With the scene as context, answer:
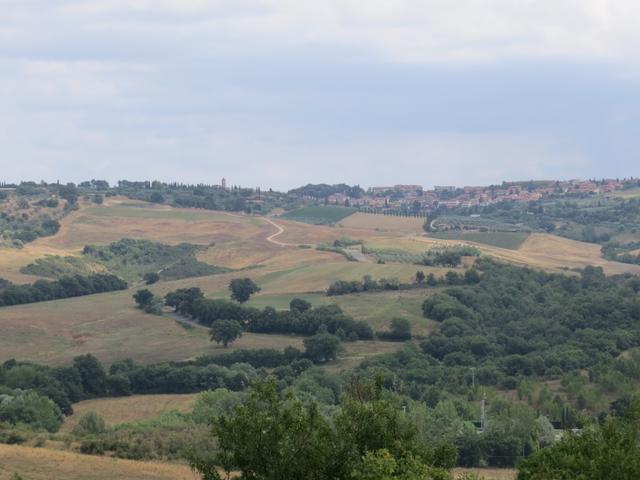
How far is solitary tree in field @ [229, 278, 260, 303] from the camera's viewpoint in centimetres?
13075

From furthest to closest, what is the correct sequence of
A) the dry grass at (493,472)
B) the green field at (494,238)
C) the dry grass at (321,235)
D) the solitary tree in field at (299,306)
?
1. the green field at (494,238)
2. the dry grass at (321,235)
3. the solitary tree in field at (299,306)
4. the dry grass at (493,472)

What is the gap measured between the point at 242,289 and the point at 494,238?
235 feet

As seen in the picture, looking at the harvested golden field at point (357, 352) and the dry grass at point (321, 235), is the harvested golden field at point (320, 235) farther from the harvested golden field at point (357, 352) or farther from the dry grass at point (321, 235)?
the harvested golden field at point (357, 352)

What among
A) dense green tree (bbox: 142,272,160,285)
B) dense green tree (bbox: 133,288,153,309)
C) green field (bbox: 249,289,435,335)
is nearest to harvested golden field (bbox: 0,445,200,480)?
green field (bbox: 249,289,435,335)

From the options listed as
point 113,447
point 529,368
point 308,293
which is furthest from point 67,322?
point 113,447

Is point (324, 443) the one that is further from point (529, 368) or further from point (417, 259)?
point (417, 259)

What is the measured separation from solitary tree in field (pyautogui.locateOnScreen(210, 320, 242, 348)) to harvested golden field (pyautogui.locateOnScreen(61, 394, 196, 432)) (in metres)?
20.5

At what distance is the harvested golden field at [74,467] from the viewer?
43.7 meters

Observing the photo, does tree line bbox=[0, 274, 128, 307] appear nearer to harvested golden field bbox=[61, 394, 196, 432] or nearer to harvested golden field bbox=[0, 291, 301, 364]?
harvested golden field bbox=[0, 291, 301, 364]

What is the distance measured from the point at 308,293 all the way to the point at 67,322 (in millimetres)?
29136

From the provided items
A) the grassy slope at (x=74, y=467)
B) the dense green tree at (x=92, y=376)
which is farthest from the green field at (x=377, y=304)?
the grassy slope at (x=74, y=467)

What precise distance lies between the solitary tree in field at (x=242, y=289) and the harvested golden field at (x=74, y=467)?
3218 inches

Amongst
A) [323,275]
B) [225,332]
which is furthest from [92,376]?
[323,275]

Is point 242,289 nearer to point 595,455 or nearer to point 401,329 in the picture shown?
point 401,329
